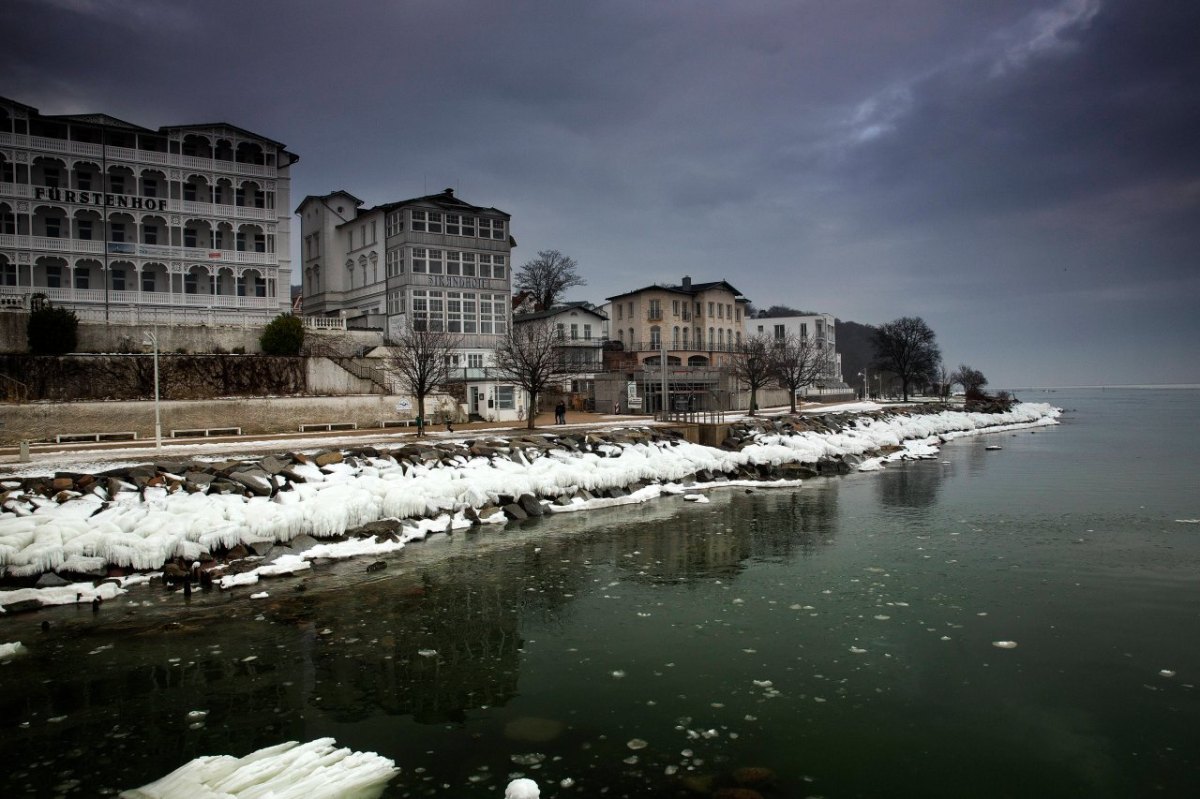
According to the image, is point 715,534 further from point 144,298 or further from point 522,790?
point 144,298

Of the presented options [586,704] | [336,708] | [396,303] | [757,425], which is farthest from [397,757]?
A: [396,303]

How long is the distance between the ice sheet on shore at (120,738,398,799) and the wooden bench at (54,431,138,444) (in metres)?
27.6

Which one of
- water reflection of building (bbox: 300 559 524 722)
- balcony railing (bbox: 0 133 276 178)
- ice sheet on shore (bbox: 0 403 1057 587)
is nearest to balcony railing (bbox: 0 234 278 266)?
balcony railing (bbox: 0 133 276 178)

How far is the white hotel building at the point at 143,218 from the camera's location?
44094mm

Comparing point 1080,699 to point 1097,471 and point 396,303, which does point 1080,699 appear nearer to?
point 1097,471

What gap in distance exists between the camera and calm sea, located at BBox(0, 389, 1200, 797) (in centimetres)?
849

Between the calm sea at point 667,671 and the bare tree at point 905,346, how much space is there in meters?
84.1

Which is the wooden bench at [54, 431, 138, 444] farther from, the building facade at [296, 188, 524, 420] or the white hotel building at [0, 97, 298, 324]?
the building facade at [296, 188, 524, 420]

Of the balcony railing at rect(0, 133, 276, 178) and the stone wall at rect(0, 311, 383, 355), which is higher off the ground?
the balcony railing at rect(0, 133, 276, 178)

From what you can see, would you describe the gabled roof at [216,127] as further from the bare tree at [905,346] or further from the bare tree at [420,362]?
the bare tree at [905,346]

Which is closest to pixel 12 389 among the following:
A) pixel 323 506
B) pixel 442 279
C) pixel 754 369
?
pixel 323 506

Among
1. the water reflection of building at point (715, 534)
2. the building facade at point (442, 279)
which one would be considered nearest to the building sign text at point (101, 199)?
the building facade at point (442, 279)

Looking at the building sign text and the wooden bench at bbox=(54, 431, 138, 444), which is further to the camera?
the building sign text

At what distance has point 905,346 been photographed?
99812 millimetres
